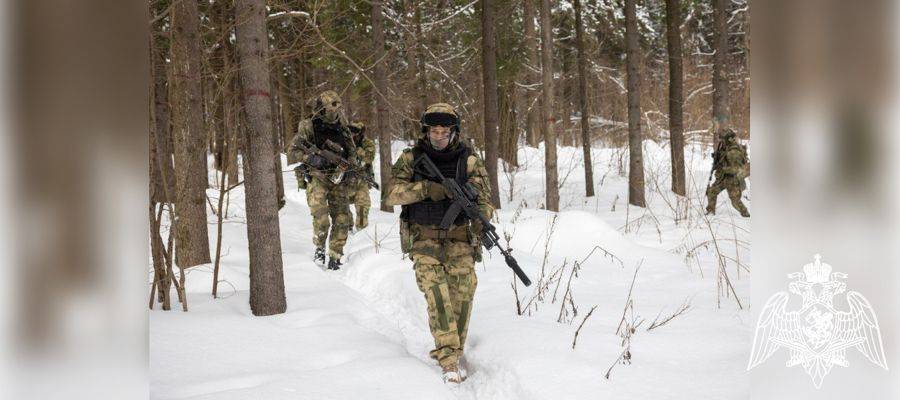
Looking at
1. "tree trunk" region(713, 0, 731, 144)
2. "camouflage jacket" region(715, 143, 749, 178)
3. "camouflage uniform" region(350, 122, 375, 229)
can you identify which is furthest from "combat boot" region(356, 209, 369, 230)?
"tree trunk" region(713, 0, 731, 144)

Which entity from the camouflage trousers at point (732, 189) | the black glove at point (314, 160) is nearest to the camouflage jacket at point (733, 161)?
the camouflage trousers at point (732, 189)

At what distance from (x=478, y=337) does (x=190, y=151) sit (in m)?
3.30

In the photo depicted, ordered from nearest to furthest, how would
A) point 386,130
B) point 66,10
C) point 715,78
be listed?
point 66,10, point 386,130, point 715,78

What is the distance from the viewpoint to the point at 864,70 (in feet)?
7.11

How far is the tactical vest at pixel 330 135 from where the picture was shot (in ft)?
23.5

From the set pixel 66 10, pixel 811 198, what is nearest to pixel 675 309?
pixel 811 198

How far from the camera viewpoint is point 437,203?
4137mm

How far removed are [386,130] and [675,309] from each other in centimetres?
727

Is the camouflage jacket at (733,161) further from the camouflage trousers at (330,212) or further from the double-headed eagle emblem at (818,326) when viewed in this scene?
the double-headed eagle emblem at (818,326)

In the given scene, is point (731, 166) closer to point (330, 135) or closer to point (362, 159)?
point (362, 159)

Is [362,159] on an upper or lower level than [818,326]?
upper

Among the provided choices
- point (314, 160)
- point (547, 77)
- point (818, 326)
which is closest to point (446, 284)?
point (818, 326)

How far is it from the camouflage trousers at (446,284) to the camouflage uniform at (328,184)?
311 cm

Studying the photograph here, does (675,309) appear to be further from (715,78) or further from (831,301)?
(715,78)
